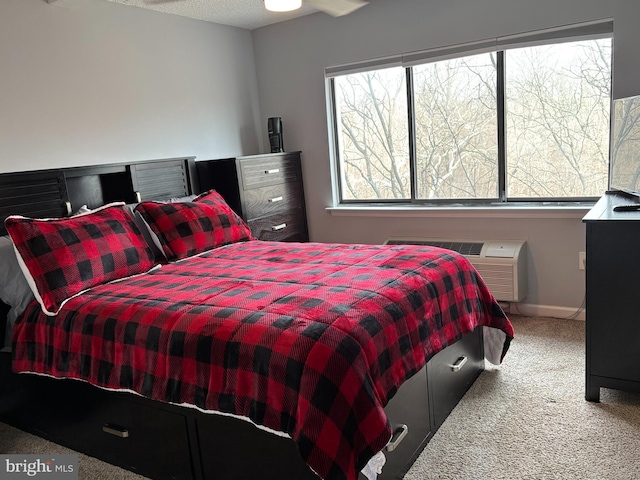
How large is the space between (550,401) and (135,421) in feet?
5.98

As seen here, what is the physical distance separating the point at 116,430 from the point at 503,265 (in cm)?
246

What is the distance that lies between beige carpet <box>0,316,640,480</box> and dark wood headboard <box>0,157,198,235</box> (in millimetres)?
1138

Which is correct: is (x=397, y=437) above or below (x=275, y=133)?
below

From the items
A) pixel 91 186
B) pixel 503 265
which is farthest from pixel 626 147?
pixel 91 186

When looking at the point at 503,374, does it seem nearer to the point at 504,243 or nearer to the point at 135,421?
the point at 504,243

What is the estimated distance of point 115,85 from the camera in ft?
11.2

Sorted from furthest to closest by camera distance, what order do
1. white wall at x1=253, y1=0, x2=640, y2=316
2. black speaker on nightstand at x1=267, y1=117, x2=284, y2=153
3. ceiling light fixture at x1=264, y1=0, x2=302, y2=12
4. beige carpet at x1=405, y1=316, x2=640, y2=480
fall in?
black speaker on nightstand at x1=267, y1=117, x2=284, y2=153 < white wall at x1=253, y1=0, x2=640, y2=316 < ceiling light fixture at x1=264, y1=0, x2=302, y2=12 < beige carpet at x1=405, y1=316, x2=640, y2=480

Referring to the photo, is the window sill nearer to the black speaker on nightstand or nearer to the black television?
the black television

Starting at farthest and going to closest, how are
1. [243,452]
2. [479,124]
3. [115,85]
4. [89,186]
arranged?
[479,124]
[115,85]
[89,186]
[243,452]

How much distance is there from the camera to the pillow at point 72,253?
2.32 m

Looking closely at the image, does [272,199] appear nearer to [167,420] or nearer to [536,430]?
[167,420]

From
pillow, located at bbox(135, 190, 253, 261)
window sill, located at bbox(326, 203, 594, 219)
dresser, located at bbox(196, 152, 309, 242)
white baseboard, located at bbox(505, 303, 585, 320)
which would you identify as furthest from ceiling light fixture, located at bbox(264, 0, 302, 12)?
white baseboard, located at bbox(505, 303, 585, 320)

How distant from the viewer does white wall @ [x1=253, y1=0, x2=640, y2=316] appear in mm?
3250

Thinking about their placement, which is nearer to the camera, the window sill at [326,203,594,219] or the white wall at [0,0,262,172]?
the white wall at [0,0,262,172]
